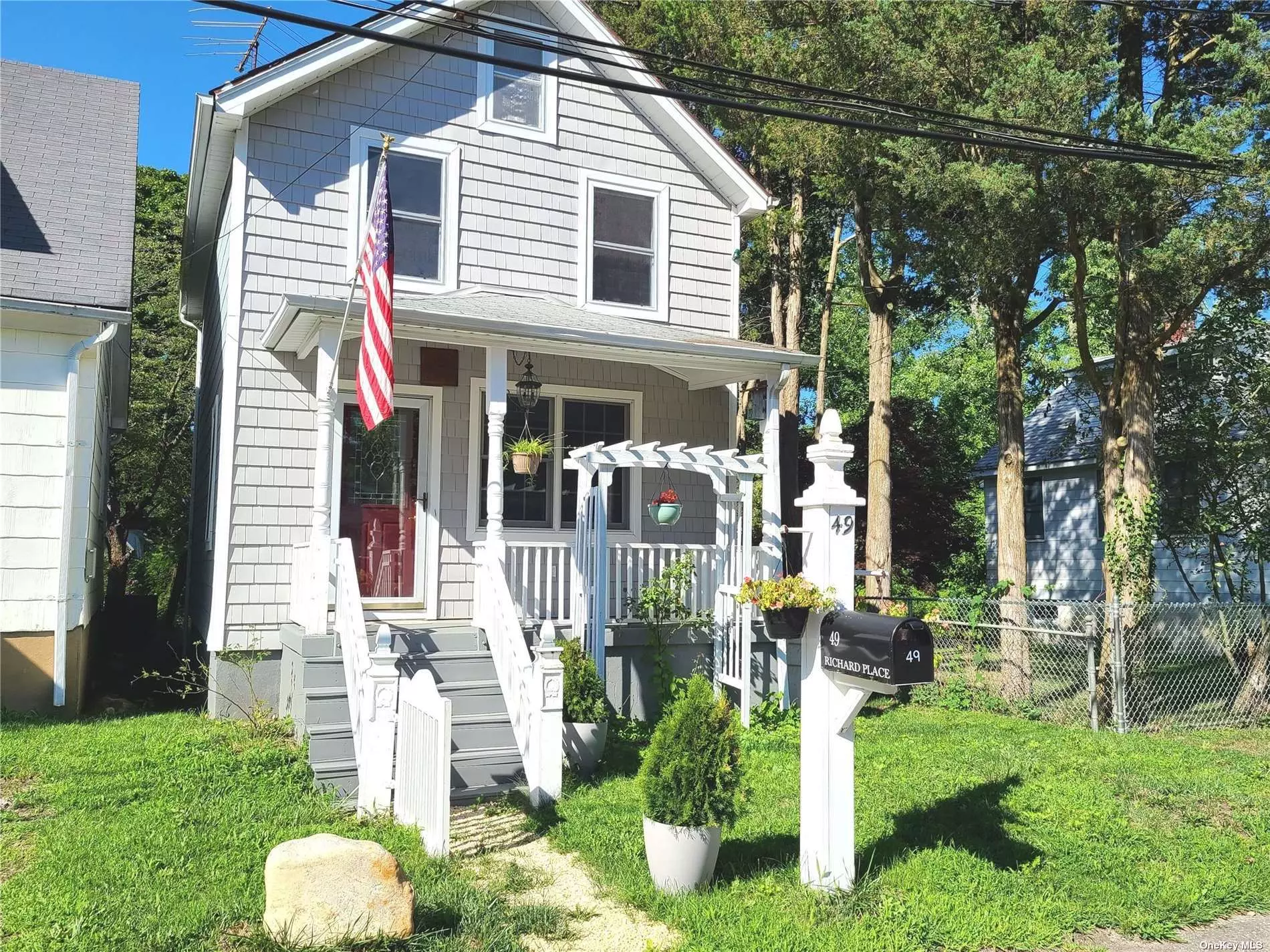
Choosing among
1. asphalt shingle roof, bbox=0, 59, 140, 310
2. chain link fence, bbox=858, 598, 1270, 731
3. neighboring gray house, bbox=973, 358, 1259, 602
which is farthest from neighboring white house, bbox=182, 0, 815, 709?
neighboring gray house, bbox=973, 358, 1259, 602

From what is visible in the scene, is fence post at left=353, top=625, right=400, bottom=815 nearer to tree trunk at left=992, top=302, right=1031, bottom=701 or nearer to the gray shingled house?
the gray shingled house

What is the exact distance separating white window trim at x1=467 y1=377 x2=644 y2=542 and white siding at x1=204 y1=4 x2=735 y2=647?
4.1 inches

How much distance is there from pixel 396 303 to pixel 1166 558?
1490 centimetres

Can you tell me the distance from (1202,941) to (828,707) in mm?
2086

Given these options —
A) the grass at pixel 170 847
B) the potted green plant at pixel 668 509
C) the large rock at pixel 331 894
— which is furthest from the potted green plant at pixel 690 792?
the potted green plant at pixel 668 509

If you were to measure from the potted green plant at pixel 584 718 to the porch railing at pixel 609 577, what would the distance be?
2.93ft

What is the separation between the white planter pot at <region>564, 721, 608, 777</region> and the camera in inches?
291

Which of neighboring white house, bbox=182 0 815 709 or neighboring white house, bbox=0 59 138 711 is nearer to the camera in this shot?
neighboring white house, bbox=0 59 138 711

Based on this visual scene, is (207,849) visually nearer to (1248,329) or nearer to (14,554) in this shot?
(14,554)

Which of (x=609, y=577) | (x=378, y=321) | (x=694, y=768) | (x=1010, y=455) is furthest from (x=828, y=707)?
(x=1010, y=455)

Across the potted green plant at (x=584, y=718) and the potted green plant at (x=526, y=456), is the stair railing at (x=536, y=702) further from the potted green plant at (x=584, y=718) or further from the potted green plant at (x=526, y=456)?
the potted green plant at (x=526, y=456)

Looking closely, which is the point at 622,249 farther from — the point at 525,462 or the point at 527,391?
the point at 525,462

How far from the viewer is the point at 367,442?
10.0 meters

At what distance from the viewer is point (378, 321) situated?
7047 millimetres
